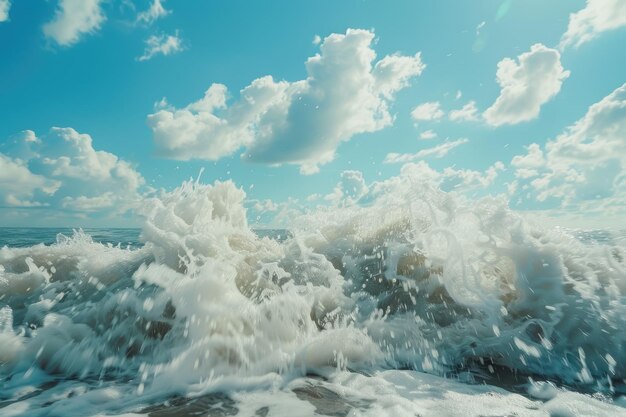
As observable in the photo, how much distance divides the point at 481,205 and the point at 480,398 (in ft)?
13.3

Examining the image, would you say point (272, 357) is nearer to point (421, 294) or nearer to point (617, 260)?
point (421, 294)

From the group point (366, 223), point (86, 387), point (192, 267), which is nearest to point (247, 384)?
point (86, 387)

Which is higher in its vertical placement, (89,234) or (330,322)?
(89,234)

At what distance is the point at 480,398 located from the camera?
10.5 feet

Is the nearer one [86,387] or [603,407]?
[603,407]

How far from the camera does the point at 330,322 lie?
491 centimetres

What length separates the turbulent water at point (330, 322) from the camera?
3.15 metres

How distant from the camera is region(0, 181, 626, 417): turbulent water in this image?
10.3 ft

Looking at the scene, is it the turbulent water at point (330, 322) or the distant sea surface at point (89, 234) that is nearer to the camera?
the turbulent water at point (330, 322)

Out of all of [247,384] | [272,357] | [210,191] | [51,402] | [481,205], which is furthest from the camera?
[210,191]

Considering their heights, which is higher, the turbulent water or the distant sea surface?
the distant sea surface

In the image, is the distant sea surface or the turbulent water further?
the distant sea surface

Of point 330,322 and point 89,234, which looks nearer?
point 330,322

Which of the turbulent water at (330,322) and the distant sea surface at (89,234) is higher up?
the distant sea surface at (89,234)
